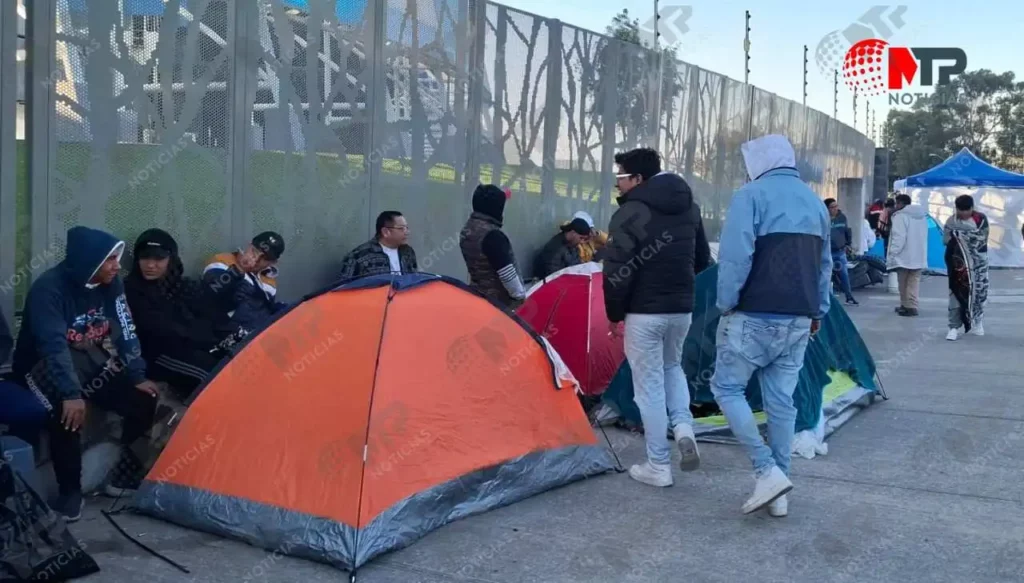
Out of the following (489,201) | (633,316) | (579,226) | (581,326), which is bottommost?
(581,326)

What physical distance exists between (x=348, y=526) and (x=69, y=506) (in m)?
1.49

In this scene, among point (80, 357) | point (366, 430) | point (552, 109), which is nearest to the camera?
point (366, 430)

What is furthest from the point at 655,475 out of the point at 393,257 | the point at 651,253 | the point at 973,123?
the point at 973,123

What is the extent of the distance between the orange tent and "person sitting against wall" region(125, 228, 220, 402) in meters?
0.64

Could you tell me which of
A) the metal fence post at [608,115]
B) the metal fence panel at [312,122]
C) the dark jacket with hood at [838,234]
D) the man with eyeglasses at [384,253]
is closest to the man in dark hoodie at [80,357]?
the metal fence panel at [312,122]

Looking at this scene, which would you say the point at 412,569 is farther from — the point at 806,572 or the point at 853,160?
the point at 853,160

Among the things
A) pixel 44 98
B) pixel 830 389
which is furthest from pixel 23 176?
pixel 830 389

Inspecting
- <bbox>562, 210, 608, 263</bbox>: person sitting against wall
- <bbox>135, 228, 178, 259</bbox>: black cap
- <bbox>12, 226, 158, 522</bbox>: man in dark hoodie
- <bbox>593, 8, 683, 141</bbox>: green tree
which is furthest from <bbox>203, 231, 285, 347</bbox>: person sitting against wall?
<bbox>593, 8, 683, 141</bbox>: green tree

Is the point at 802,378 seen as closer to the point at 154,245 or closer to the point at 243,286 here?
the point at 243,286

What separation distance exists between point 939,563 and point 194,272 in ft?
14.3

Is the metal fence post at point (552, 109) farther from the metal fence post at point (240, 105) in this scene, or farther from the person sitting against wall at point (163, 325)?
the person sitting against wall at point (163, 325)

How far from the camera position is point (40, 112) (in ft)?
16.7

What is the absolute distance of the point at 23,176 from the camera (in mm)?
5090

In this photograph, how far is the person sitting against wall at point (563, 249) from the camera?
970 cm
